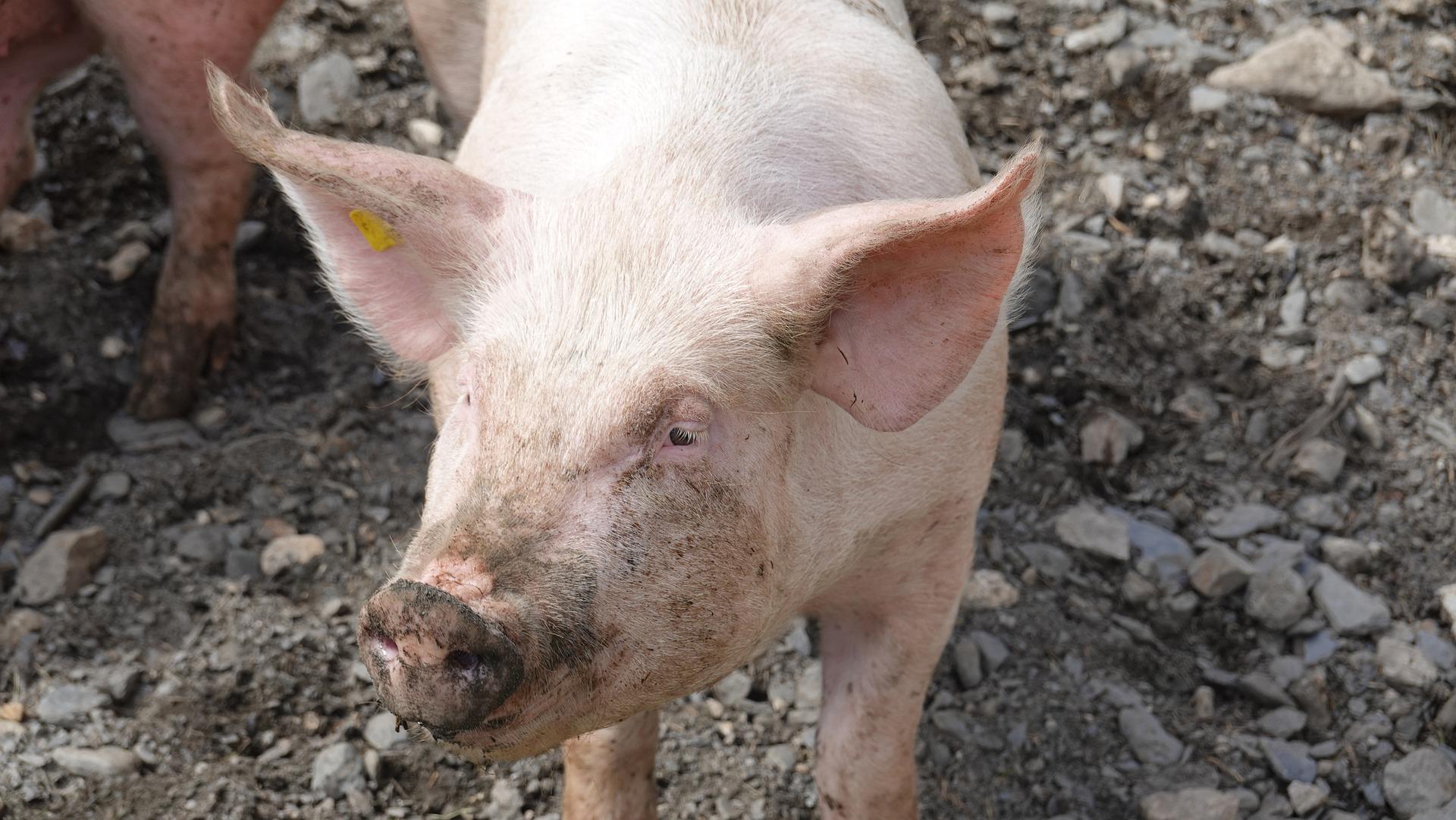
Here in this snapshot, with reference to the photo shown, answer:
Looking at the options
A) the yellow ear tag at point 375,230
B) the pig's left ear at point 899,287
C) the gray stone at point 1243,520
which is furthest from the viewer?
the gray stone at point 1243,520

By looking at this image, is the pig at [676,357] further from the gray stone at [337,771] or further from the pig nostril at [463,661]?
the gray stone at [337,771]

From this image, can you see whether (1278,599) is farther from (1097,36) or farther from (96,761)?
(96,761)

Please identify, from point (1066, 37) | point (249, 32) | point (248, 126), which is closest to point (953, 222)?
point (248, 126)

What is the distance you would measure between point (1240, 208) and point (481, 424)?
3393 millimetres

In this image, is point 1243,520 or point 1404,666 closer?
point 1404,666

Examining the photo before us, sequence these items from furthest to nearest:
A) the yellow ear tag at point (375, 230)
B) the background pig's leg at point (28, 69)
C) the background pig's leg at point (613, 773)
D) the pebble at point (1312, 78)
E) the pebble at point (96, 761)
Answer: the pebble at point (1312, 78), the background pig's leg at point (28, 69), the pebble at point (96, 761), the background pig's leg at point (613, 773), the yellow ear tag at point (375, 230)

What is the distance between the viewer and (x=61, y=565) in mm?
3758

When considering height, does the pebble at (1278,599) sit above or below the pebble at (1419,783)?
above

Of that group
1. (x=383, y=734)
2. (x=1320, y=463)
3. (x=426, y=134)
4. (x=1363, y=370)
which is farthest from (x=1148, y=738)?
(x=426, y=134)

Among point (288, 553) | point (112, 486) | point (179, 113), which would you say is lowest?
point (288, 553)

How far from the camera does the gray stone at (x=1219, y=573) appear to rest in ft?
12.5

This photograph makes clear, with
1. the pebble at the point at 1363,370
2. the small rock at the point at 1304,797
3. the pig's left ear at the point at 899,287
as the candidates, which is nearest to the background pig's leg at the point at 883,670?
the pig's left ear at the point at 899,287

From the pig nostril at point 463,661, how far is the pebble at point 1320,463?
2.91 metres

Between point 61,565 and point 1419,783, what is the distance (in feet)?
11.0
